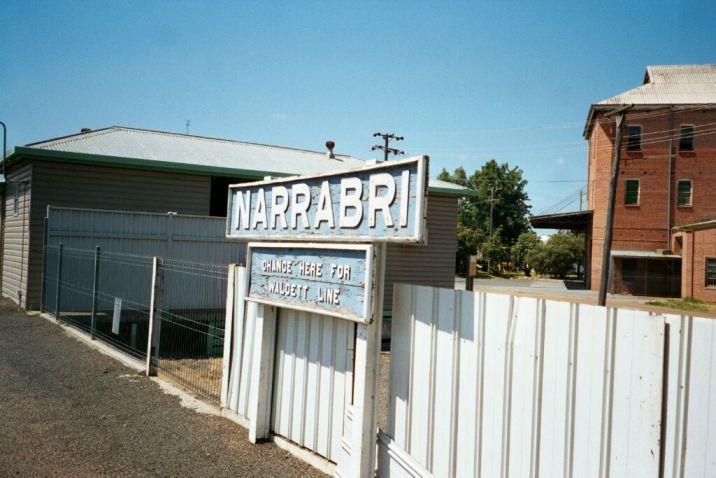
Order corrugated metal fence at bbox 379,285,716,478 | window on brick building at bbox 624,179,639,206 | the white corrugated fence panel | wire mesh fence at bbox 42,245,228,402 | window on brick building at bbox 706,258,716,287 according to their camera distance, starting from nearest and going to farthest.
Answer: corrugated metal fence at bbox 379,285,716,478 < the white corrugated fence panel < wire mesh fence at bbox 42,245,228,402 < window on brick building at bbox 706,258,716,287 < window on brick building at bbox 624,179,639,206

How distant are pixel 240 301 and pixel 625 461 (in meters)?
4.69

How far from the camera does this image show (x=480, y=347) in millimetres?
3900

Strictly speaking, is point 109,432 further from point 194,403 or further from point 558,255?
point 558,255

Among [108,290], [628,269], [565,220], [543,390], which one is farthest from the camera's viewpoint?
[565,220]

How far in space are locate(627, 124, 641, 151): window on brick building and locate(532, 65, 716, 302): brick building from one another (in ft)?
0.20

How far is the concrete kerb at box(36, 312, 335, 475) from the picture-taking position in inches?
215

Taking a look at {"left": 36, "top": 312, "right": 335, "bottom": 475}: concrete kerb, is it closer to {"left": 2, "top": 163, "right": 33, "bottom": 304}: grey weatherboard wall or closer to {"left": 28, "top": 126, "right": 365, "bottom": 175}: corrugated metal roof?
{"left": 2, "top": 163, "right": 33, "bottom": 304}: grey weatherboard wall

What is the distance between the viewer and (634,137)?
3747cm

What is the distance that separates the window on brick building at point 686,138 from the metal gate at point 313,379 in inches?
1505

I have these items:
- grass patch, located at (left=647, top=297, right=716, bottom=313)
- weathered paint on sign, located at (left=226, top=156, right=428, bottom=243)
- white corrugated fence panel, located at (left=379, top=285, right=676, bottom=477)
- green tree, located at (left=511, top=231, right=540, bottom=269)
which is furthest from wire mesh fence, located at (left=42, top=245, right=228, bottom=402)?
green tree, located at (left=511, top=231, right=540, bottom=269)

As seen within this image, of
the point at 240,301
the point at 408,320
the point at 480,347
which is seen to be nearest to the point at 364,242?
the point at 408,320

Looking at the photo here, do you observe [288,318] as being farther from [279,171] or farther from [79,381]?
[279,171]

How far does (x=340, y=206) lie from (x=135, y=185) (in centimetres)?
1234

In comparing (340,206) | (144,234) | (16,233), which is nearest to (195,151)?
(144,234)
